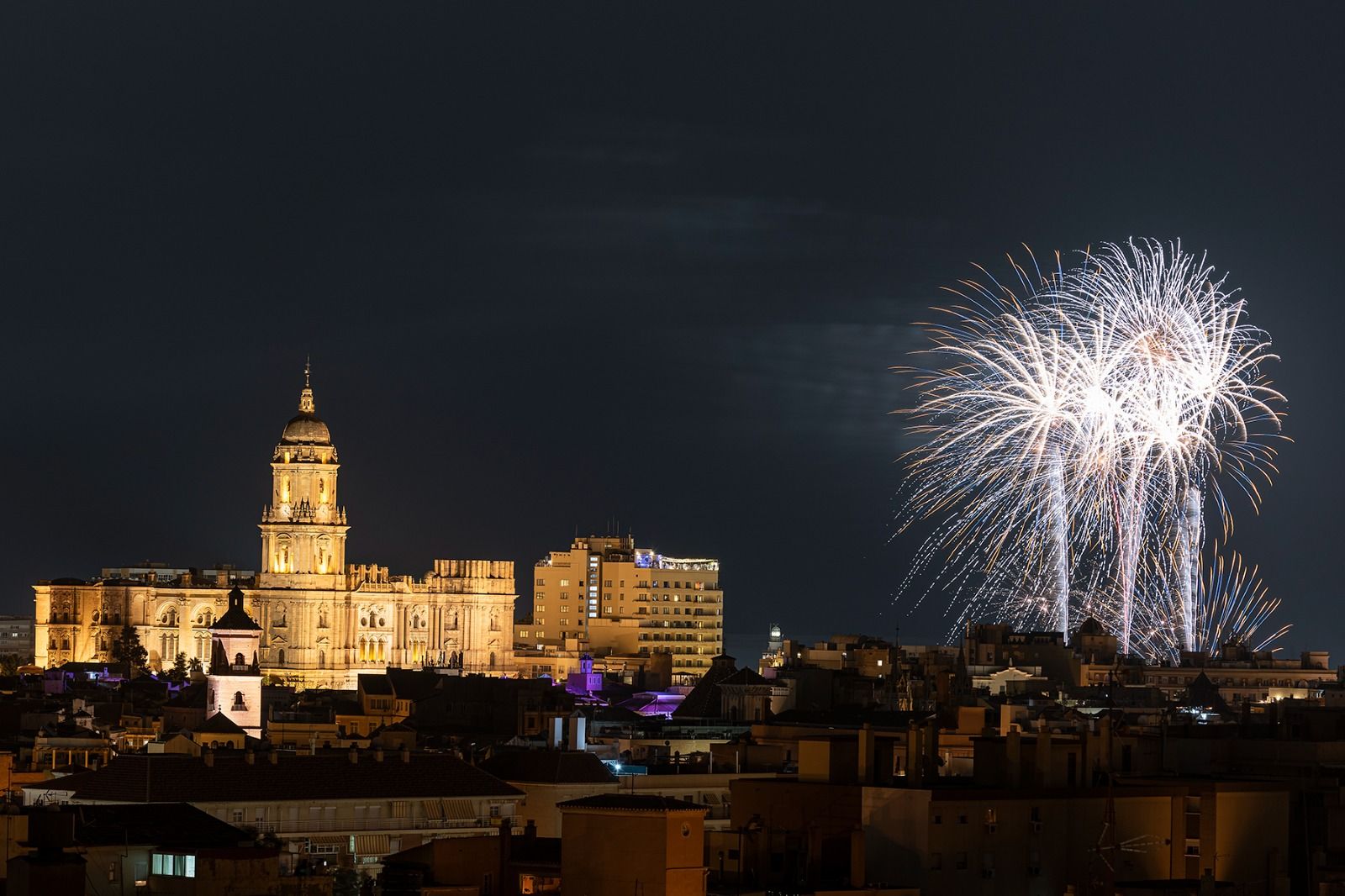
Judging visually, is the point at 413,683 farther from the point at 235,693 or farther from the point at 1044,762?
the point at 1044,762

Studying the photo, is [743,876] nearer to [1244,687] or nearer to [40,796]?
[40,796]

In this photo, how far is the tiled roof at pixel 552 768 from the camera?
70.9 metres

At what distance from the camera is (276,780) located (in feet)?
210

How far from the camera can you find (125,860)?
45844 millimetres

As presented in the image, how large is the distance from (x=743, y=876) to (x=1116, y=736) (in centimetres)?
1424

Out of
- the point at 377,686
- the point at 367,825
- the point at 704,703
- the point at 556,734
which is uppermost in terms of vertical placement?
the point at 704,703

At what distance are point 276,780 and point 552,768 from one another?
9.43 m

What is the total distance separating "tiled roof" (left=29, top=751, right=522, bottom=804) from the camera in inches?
2427

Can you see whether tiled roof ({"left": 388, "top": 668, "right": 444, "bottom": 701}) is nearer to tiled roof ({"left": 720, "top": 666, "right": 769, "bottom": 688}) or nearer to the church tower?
the church tower

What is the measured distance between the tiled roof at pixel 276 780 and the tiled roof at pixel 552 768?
9.87 ft

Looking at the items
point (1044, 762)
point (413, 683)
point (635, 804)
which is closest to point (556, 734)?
point (1044, 762)

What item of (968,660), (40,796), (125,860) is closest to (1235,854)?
(125,860)

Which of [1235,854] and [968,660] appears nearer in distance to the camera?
[1235,854]

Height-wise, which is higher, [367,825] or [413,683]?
[413,683]
